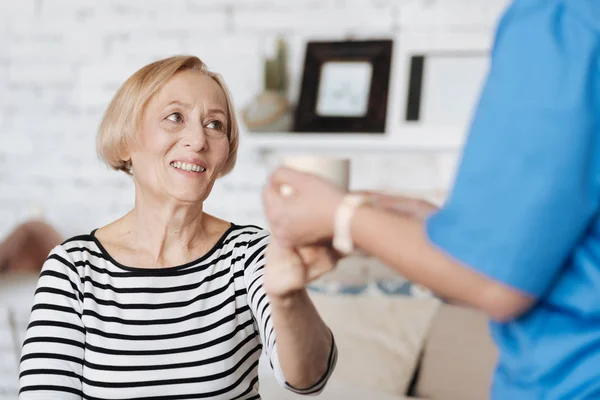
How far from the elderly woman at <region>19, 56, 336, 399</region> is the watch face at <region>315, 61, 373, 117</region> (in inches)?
39.2

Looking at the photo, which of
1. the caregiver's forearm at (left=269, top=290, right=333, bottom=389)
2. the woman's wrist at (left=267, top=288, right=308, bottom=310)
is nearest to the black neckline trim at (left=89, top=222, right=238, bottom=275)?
the caregiver's forearm at (left=269, top=290, right=333, bottom=389)

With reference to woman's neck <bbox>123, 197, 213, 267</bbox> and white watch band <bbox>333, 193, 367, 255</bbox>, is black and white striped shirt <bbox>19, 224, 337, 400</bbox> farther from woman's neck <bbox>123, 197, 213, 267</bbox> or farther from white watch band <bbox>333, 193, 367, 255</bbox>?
white watch band <bbox>333, 193, 367, 255</bbox>

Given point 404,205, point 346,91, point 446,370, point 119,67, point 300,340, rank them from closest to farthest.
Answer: point 404,205, point 300,340, point 446,370, point 346,91, point 119,67

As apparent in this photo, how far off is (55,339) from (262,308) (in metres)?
0.41

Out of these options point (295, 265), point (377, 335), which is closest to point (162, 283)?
point (295, 265)

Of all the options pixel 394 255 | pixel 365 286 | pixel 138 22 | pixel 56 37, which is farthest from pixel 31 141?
pixel 394 255

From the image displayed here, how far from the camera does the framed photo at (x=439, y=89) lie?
2.55 m

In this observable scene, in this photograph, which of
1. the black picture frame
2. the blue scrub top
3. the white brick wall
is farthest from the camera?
the white brick wall

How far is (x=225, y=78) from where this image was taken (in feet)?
9.68

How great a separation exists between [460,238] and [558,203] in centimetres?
10

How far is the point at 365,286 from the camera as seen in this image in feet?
8.24

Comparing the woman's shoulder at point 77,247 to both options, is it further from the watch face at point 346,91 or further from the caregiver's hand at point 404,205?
the watch face at point 346,91

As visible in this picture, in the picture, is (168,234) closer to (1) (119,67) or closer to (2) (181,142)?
(2) (181,142)

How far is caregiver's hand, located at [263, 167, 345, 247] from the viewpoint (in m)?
0.83
